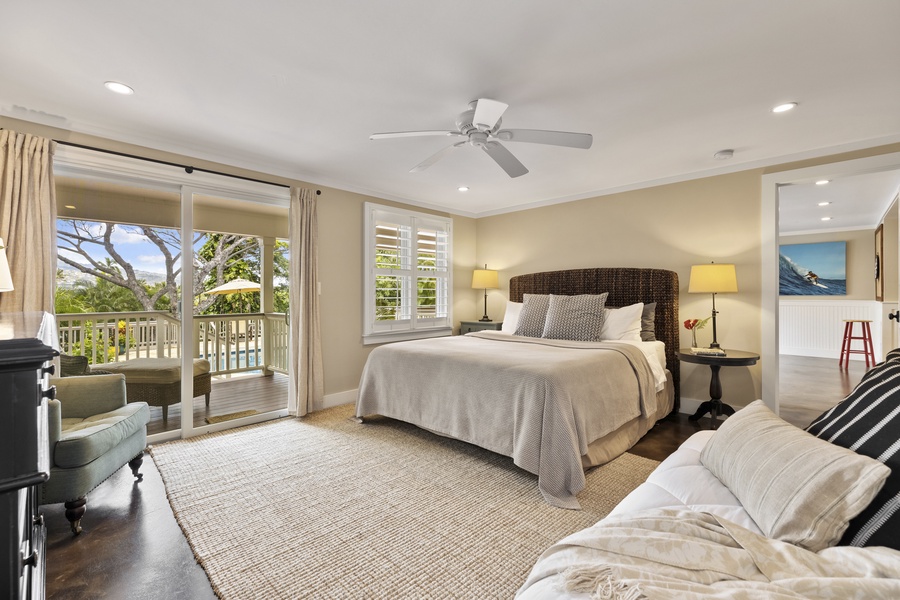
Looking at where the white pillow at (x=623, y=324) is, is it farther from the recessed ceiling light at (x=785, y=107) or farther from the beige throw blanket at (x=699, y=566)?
the beige throw blanket at (x=699, y=566)

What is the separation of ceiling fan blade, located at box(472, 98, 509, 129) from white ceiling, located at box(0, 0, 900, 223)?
17 cm

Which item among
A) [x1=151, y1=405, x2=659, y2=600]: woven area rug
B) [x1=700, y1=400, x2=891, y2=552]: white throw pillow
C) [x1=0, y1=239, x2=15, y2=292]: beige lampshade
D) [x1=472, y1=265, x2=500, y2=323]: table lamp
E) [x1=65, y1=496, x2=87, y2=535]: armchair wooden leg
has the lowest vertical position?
[x1=151, y1=405, x2=659, y2=600]: woven area rug

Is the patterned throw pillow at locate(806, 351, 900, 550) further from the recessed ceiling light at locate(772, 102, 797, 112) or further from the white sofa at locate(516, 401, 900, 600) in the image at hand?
the recessed ceiling light at locate(772, 102, 797, 112)

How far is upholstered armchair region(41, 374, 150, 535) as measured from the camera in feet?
6.46

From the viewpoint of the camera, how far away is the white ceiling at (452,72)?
5.91ft

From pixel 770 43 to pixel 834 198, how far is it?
4594 mm

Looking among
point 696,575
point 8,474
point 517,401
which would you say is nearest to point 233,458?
point 517,401

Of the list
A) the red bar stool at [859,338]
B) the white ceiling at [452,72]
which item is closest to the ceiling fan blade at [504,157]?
the white ceiling at [452,72]

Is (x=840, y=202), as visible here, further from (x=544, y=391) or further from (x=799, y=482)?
(x=799, y=482)

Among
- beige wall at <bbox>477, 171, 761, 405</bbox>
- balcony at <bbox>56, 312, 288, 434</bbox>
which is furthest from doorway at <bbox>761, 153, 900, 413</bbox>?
balcony at <bbox>56, 312, 288, 434</bbox>

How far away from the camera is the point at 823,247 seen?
742 cm

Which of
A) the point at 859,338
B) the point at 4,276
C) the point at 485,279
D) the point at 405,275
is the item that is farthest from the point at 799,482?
the point at 859,338

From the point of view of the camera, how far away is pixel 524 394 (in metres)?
2.59

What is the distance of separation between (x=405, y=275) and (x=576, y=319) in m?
2.18
